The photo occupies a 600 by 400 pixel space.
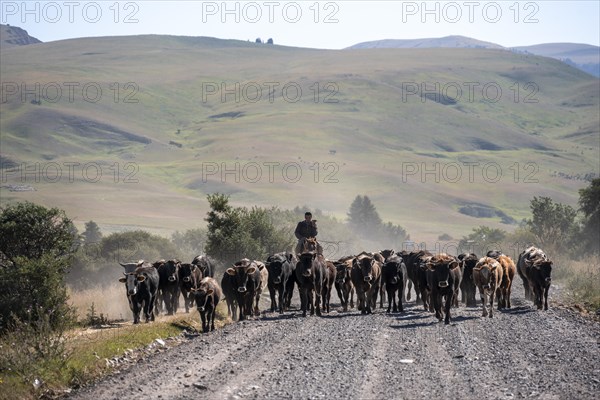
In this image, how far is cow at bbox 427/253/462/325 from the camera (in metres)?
24.7

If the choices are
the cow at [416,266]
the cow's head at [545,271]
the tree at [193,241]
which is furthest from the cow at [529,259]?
the tree at [193,241]

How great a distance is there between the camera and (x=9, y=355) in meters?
17.1

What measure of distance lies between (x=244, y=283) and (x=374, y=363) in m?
9.11

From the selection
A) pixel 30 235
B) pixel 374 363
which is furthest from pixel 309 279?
pixel 374 363

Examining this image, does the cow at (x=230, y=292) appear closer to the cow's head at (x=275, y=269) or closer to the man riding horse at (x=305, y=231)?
the cow's head at (x=275, y=269)

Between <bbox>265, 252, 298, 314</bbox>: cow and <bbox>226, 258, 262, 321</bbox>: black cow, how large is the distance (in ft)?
3.84

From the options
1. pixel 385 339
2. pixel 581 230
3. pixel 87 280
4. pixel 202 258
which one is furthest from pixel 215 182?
pixel 385 339

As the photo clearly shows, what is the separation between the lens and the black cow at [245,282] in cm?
2597

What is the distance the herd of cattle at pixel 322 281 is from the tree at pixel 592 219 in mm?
25300

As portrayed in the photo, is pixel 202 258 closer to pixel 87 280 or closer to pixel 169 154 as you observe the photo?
pixel 87 280

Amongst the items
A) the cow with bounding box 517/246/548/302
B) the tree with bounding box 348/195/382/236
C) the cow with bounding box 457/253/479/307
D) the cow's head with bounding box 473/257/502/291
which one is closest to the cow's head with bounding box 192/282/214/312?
the cow's head with bounding box 473/257/502/291

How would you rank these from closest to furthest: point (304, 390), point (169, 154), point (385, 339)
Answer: point (304, 390) → point (385, 339) → point (169, 154)

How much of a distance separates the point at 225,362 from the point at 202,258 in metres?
12.6

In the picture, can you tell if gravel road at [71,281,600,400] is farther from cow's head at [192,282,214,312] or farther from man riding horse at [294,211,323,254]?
man riding horse at [294,211,323,254]
